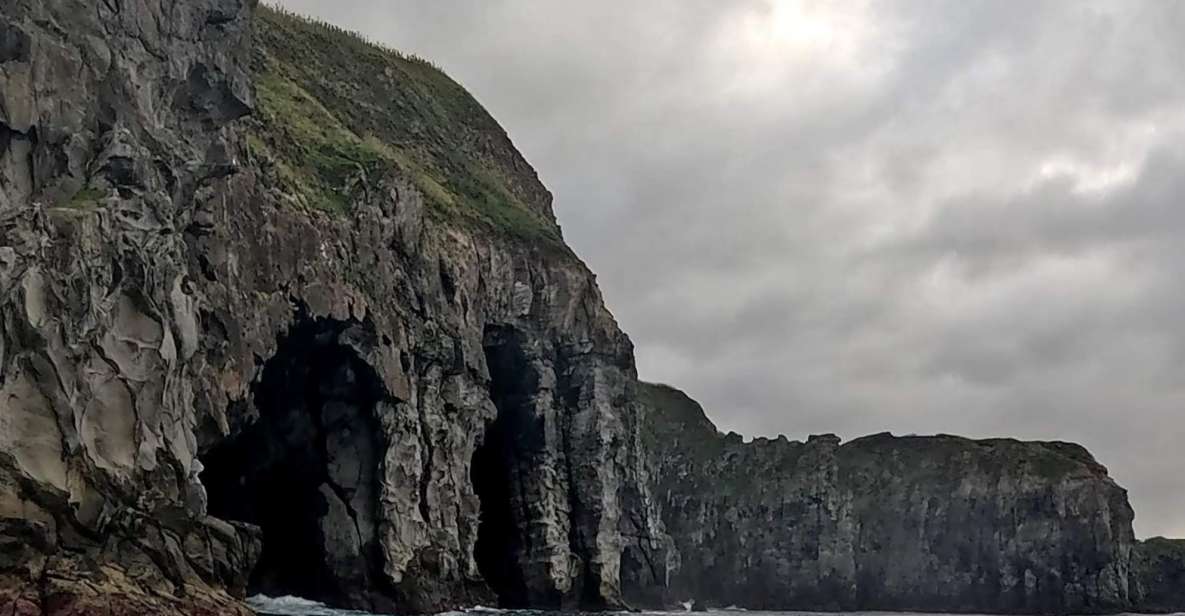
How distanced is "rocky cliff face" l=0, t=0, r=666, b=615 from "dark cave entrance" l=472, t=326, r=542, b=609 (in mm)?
203

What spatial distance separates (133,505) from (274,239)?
2498 cm

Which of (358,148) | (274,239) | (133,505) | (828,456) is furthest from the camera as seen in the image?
(828,456)

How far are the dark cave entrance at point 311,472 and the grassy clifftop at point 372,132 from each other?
32.5ft

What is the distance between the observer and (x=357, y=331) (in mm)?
69938

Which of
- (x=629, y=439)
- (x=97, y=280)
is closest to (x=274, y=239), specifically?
(x=97, y=280)

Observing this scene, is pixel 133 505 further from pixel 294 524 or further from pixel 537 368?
pixel 537 368

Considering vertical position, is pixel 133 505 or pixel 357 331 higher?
pixel 357 331

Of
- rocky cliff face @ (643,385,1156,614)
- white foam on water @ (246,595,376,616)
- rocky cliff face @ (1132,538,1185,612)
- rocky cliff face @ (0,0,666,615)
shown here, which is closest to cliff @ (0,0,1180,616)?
rocky cliff face @ (0,0,666,615)

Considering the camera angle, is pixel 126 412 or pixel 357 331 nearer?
pixel 126 412

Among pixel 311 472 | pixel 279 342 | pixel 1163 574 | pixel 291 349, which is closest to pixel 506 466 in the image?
pixel 311 472

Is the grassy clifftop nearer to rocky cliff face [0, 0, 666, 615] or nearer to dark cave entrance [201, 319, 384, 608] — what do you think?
rocky cliff face [0, 0, 666, 615]

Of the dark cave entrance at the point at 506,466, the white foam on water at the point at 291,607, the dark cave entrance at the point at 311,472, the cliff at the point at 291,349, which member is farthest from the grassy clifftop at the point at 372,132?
the white foam on water at the point at 291,607

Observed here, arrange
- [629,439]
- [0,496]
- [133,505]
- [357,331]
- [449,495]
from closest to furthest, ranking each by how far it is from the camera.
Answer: [0,496] → [133,505] → [357,331] → [449,495] → [629,439]

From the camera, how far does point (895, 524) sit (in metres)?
163
